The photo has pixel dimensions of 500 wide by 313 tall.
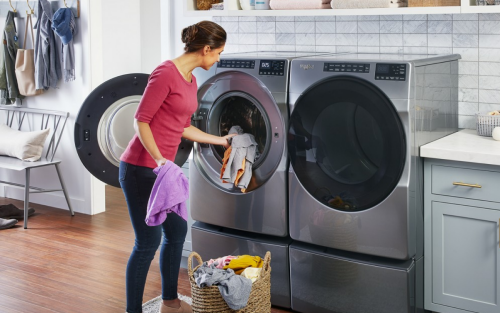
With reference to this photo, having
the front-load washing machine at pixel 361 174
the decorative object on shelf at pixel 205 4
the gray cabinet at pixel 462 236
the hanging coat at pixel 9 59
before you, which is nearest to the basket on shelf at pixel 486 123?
the front-load washing machine at pixel 361 174

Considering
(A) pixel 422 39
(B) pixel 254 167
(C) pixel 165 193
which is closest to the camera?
(C) pixel 165 193

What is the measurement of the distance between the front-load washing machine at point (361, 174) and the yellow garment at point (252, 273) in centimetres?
30

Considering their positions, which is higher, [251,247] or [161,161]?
[161,161]

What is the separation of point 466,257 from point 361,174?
21.7 inches

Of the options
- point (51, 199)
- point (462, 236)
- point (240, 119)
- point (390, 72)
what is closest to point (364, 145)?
point (390, 72)

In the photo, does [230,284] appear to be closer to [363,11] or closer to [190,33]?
[190,33]

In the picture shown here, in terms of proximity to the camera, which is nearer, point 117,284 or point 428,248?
point 428,248

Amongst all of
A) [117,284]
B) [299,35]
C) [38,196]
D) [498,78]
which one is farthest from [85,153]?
[38,196]

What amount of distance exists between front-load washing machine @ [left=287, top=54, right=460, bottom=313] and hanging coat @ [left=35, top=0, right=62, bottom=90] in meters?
2.46

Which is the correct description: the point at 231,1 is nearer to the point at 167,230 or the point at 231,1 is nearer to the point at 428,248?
the point at 167,230

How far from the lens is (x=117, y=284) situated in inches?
140

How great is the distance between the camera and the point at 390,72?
2.70m

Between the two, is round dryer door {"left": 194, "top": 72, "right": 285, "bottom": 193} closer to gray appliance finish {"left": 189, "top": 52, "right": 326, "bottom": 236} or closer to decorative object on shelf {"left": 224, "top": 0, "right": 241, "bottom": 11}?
gray appliance finish {"left": 189, "top": 52, "right": 326, "bottom": 236}

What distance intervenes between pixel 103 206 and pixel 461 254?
2.98m
